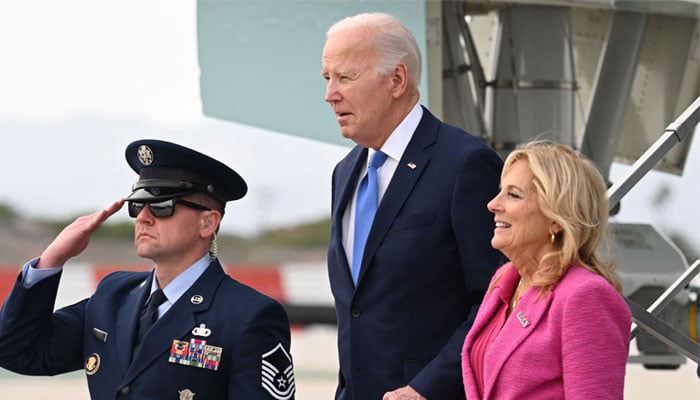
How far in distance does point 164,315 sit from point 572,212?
1.03 metres

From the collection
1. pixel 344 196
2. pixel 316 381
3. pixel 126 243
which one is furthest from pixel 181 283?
pixel 126 243

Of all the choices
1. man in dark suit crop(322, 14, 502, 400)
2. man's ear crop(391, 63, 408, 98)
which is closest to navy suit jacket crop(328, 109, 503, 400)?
man in dark suit crop(322, 14, 502, 400)

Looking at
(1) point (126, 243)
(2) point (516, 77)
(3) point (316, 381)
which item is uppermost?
(2) point (516, 77)

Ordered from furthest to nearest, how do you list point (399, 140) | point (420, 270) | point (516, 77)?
point (516, 77) < point (399, 140) < point (420, 270)

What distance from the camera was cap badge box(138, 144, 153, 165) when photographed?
359cm

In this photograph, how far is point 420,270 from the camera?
354 cm

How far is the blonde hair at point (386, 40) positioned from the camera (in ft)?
11.7

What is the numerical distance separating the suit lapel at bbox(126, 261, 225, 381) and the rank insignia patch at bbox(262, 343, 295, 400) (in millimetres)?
207

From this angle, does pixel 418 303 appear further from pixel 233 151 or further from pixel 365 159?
pixel 233 151

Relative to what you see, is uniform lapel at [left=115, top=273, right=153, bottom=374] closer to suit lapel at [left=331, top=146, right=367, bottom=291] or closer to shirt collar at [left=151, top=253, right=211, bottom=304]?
shirt collar at [left=151, top=253, right=211, bottom=304]

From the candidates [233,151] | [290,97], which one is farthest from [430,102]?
[233,151]

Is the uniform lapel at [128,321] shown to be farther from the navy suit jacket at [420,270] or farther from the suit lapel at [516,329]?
the suit lapel at [516,329]

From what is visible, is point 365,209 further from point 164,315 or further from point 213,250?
point 164,315

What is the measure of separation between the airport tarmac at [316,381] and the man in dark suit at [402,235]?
1212cm
